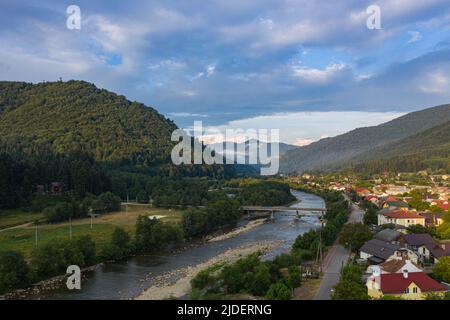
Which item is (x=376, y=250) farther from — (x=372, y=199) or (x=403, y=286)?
(x=372, y=199)

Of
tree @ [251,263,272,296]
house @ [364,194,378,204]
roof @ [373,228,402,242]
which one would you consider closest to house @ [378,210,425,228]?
roof @ [373,228,402,242]

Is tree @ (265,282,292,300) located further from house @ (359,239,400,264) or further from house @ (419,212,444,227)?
house @ (419,212,444,227)

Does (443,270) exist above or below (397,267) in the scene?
below

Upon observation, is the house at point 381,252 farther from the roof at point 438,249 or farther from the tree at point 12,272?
the tree at point 12,272

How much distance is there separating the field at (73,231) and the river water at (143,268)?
5966 millimetres

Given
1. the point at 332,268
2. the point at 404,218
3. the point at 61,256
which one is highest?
the point at 404,218

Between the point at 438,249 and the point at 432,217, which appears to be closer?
the point at 438,249

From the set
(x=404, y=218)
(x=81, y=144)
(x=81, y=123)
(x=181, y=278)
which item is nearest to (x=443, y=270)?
(x=181, y=278)

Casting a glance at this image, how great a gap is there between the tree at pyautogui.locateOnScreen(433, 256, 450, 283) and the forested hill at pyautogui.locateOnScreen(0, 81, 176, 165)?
9125 cm

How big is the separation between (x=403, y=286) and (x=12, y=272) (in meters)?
24.9

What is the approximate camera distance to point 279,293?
78.4 feet

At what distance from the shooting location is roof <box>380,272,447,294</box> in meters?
23.8

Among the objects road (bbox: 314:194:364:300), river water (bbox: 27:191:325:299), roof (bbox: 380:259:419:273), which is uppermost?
roof (bbox: 380:259:419:273)

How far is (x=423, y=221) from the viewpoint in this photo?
5291 centimetres
